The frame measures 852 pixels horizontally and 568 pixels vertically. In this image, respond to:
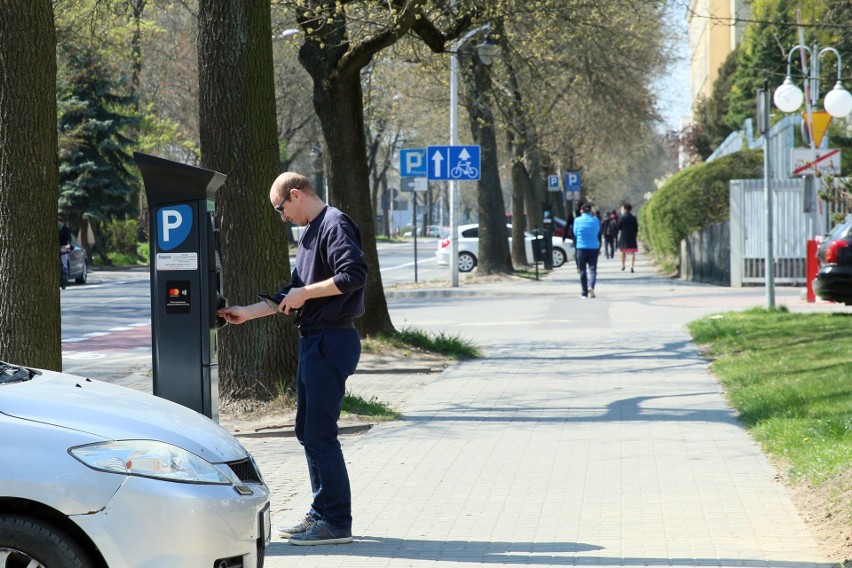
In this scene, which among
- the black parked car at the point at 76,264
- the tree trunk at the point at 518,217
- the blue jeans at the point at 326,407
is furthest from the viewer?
the tree trunk at the point at 518,217

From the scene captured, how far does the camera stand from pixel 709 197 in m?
31.2

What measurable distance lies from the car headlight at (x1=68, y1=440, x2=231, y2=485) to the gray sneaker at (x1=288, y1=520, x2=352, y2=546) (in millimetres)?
1544

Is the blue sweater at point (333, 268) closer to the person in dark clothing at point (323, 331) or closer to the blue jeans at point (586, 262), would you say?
the person in dark clothing at point (323, 331)

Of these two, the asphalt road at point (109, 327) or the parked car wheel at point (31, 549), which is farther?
the asphalt road at point (109, 327)

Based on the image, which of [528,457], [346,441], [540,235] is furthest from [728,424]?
[540,235]

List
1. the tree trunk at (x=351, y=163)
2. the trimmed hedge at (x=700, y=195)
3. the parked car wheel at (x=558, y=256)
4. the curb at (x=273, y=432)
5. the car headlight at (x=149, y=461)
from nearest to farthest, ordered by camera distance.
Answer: the car headlight at (x=149, y=461)
the curb at (x=273, y=432)
the tree trunk at (x=351, y=163)
the trimmed hedge at (x=700, y=195)
the parked car wheel at (x=558, y=256)

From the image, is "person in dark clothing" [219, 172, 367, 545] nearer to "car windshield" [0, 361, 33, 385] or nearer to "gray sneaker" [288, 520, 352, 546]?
"gray sneaker" [288, 520, 352, 546]

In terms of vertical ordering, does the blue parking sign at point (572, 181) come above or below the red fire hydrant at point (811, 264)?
above

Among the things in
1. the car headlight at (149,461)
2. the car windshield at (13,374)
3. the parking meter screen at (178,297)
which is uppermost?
the parking meter screen at (178,297)

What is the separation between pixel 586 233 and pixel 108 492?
848 inches

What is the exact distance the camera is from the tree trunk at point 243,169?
10680mm

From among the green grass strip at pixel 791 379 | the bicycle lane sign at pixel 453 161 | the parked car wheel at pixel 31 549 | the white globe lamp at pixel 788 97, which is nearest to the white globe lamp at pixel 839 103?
the white globe lamp at pixel 788 97

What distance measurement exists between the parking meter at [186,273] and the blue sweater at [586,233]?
61.2 feet

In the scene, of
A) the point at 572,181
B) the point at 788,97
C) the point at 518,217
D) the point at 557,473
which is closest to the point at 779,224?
the point at 788,97
